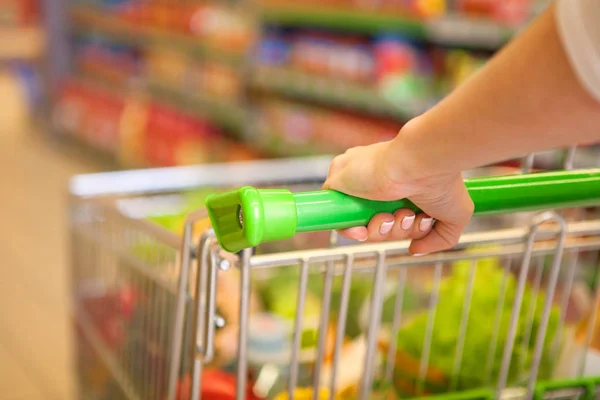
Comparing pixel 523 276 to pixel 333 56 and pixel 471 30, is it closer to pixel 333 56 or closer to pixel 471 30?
pixel 471 30

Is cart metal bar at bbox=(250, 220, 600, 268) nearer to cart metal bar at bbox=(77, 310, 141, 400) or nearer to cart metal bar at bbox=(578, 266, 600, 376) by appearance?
cart metal bar at bbox=(578, 266, 600, 376)

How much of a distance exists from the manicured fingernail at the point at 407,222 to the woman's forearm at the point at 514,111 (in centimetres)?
12

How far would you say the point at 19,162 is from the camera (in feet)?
18.9

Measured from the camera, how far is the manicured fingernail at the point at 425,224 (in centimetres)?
80

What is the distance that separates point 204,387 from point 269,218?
55cm

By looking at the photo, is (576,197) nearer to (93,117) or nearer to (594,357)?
(594,357)

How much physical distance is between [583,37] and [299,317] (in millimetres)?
528

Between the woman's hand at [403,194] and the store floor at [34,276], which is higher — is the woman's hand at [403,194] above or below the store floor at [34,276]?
above

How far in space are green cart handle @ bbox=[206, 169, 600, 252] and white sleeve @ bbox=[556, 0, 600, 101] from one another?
0.96 feet

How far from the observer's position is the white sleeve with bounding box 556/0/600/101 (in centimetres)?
52

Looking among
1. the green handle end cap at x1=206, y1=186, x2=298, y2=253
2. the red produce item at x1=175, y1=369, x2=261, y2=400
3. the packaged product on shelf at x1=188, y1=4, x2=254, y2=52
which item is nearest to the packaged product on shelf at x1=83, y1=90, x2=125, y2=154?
the packaged product on shelf at x1=188, y1=4, x2=254, y2=52

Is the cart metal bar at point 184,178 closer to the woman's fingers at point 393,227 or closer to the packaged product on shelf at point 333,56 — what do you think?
the woman's fingers at point 393,227

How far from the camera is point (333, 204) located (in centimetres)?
77

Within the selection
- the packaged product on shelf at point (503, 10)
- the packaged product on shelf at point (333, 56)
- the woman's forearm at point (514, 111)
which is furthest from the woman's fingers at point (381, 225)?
the packaged product on shelf at point (333, 56)
